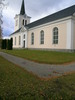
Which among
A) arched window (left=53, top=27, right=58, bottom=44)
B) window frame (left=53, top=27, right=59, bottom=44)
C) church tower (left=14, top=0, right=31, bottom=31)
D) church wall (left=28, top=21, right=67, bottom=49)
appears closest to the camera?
church wall (left=28, top=21, right=67, bottom=49)

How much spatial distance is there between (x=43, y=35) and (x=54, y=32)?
15.3 feet

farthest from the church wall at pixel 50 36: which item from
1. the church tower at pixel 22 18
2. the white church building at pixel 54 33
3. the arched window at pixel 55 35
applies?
the church tower at pixel 22 18

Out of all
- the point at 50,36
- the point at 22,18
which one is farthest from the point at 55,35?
the point at 22,18

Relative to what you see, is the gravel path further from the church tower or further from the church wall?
the church tower

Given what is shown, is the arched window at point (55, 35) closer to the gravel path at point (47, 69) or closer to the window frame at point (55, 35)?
the window frame at point (55, 35)

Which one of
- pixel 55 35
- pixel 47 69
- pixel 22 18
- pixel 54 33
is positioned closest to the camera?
pixel 47 69

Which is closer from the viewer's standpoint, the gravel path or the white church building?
Answer: the gravel path

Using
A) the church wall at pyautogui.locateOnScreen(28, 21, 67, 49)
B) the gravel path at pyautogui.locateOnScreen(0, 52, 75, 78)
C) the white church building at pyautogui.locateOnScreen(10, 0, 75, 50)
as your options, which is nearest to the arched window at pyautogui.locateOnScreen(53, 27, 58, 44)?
the white church building at pyautogui.locateOnScreen(10, 0, 75, 50)

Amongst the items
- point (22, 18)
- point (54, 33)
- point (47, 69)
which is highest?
point (22, 18)

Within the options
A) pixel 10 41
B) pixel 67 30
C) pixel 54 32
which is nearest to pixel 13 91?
pixel 67 30

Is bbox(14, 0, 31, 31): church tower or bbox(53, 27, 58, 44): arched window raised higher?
bbox(14, 0, 31, 31): church tower

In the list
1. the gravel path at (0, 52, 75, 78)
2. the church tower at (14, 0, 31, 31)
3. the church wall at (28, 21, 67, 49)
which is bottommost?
the gravel path at (0, 52, 75, 78)

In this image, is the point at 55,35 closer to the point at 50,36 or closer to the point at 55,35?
the point at 55,35

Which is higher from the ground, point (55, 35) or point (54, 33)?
point (54, 33)
